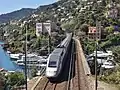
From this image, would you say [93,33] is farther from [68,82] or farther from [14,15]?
[14,15]

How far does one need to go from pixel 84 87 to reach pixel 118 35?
130 ft

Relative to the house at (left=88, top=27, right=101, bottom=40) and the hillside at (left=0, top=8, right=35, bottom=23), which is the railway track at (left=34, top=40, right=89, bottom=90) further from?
→ the hillside at (left=0, top=8, right=35, bottom=23)

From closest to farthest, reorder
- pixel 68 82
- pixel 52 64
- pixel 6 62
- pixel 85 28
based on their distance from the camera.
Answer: pixel 68 82, pixel 52 64, pixel 6 62, pixel 85 28

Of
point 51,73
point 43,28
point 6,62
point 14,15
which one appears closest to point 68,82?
point 51,73

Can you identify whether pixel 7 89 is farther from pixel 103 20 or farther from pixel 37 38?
pixel 103 20

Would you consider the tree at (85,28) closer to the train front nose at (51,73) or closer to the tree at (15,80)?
the tree at (15,80)

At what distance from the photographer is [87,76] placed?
79.3 feet

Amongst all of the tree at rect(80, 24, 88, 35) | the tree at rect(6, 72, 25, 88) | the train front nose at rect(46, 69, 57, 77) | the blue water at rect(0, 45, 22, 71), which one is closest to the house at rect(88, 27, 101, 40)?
the tree at rect(80, 24, 88, 35)

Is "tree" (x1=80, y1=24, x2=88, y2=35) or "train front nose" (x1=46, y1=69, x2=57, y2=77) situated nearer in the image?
"train front nose" (x1=46, y1=69, x2=57, y2=77)

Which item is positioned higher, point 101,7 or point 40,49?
point 101,7

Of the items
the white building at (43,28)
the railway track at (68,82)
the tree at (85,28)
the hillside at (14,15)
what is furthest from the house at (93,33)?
the hillside at (14,15)

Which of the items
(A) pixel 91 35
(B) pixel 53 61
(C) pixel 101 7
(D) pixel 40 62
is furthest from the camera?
(C) pixel 101 7

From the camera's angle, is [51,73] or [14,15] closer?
[51,73]

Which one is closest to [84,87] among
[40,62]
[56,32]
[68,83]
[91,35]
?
[68,83]
